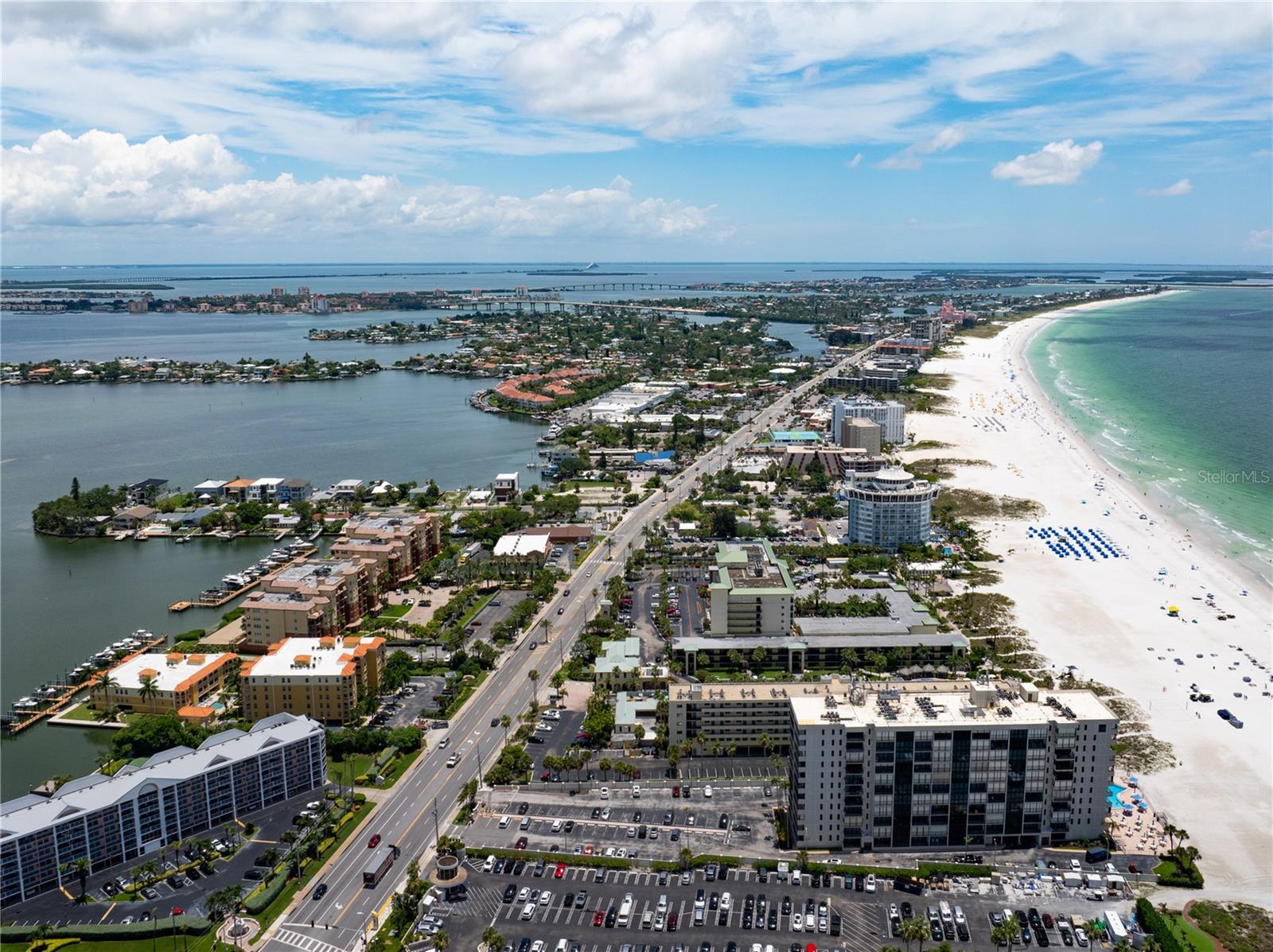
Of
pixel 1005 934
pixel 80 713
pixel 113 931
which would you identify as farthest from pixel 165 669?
pixel 1005 934

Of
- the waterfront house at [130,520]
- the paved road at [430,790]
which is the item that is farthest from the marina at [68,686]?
the waterfront house at [130,520]

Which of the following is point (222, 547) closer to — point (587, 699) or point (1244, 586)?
point (587, 699)

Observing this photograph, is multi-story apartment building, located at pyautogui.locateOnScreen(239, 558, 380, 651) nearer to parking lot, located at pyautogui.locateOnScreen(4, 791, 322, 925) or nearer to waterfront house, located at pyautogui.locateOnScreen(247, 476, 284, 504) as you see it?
parking lot, located at pyautogui.locateOnScreen(4, 791, 322, 925)

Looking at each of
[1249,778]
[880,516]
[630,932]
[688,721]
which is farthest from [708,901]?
[880,516]

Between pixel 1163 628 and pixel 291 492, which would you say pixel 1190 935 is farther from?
pixel 291 492

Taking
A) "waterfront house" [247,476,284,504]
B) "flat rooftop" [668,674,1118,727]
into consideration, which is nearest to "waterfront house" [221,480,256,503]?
"waterfront house" [247,476,284,504]

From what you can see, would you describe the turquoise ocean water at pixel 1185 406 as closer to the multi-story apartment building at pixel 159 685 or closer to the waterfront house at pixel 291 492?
the multi-story apartment building at pixel 159 685
